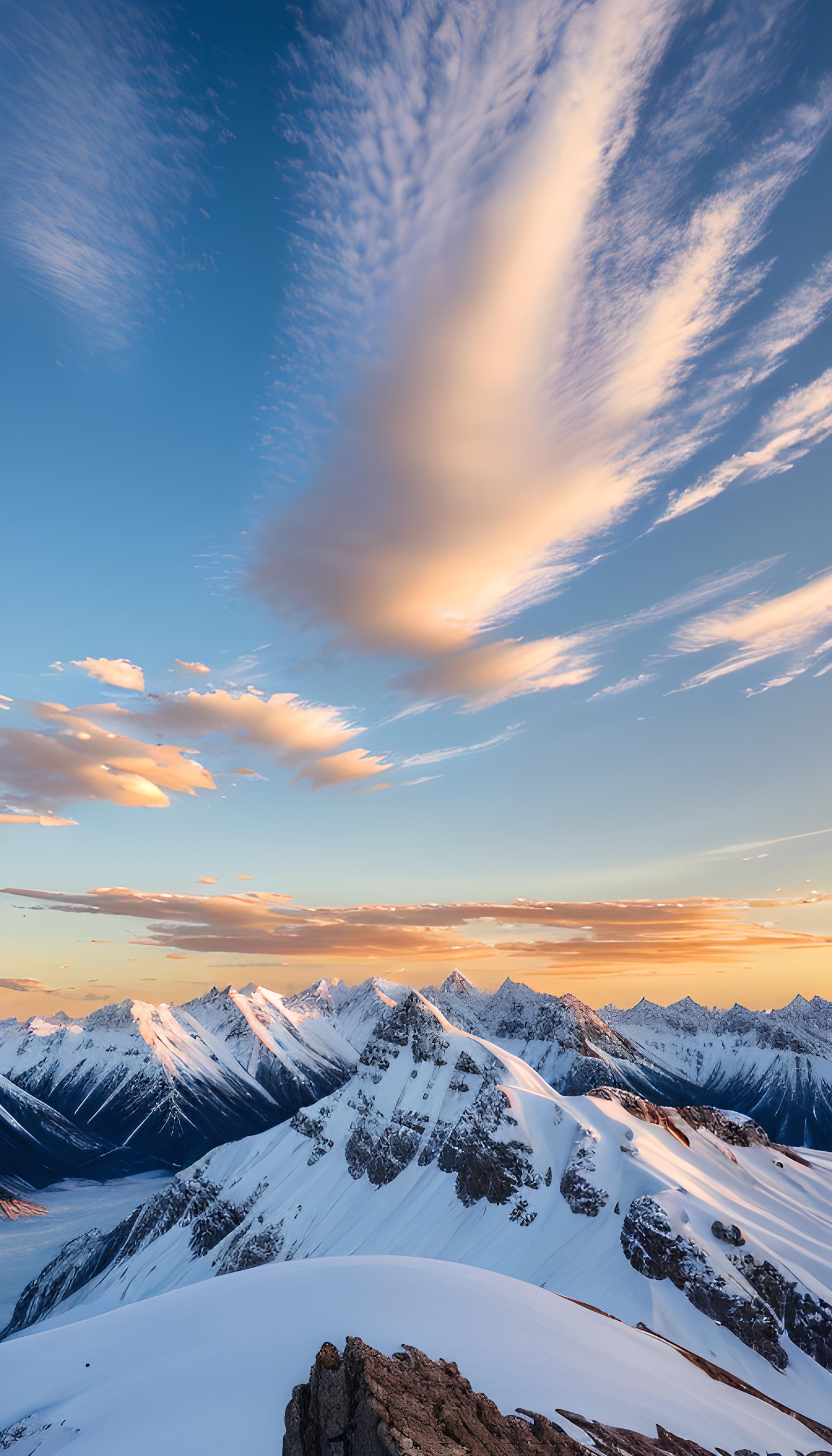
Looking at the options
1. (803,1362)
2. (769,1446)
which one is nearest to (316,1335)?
(769,1446)

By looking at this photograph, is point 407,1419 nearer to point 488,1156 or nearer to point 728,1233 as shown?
point 728,1233

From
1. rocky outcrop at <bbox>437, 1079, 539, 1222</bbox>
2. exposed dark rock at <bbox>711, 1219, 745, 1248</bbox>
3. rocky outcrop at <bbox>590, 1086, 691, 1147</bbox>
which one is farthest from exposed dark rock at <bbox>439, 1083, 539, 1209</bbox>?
exposed dark rock at <bbox>711, 1219, 745, 1248</bbox>

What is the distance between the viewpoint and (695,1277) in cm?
10794

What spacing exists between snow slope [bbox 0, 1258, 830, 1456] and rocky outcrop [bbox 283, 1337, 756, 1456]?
5.12ft

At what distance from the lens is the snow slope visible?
2898cm

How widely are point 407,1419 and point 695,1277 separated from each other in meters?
116

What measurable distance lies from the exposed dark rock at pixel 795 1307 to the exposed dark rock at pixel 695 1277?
7.82 ft

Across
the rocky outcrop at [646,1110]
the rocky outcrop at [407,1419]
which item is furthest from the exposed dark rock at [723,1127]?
the rocky outcrop at [407,1419]

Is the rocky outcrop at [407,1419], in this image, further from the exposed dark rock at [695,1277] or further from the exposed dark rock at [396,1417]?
the exposed dark rock at [695,1277]

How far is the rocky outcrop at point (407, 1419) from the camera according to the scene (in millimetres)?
23281

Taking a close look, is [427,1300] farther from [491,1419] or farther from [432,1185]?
[432,1185]

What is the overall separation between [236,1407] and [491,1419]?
36.6 ft

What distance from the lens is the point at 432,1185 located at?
193250 millimetres

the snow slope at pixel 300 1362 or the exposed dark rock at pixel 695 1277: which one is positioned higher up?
the snow slope at pixel 300 1362
